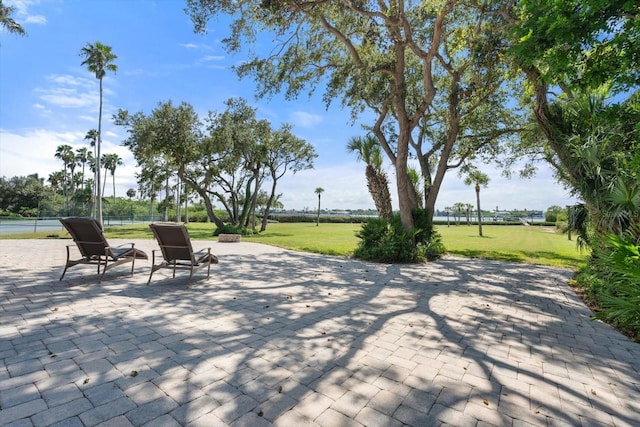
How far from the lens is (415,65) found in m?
13.2

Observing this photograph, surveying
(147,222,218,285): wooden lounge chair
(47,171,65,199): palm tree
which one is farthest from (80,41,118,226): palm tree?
(47,171,65,199): palm tree

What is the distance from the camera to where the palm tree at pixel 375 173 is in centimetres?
1427

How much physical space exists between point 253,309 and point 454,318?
312cm

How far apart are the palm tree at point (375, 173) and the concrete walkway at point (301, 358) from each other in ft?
27.9

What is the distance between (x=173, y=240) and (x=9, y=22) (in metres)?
16.1

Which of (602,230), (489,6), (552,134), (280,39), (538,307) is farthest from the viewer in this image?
(280,39)

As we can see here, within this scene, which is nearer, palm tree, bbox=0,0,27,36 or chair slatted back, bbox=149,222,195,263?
chair slatted back, bbox=149,222,195,263

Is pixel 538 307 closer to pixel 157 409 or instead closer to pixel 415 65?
pixel 157 409

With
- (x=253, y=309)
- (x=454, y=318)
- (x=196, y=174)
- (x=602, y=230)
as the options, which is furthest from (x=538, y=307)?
(x=196, y=174)

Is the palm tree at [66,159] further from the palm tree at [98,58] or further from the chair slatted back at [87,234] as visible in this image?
the chair slatted back at [87,234]

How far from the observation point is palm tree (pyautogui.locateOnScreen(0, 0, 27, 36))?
13188mm

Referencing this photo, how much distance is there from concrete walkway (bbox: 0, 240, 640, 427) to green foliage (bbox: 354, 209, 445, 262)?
3.93 m

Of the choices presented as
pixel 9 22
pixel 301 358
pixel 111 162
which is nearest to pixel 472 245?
pixel 301 358

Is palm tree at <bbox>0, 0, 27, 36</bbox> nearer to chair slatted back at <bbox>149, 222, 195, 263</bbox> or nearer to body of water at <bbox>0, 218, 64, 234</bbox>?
body of water at <bbox>0, 218, 64, 234</bbox>
